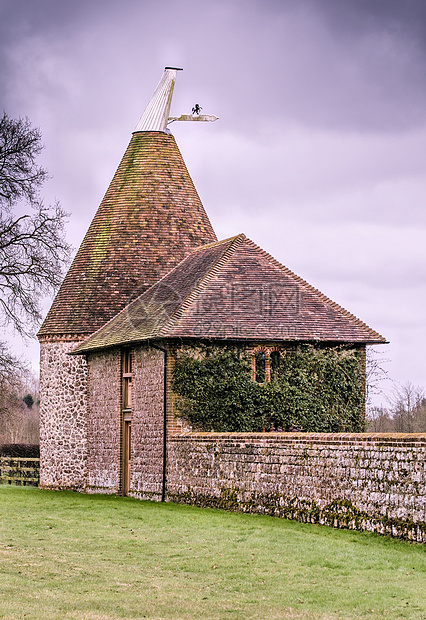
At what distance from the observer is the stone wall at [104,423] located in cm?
3023

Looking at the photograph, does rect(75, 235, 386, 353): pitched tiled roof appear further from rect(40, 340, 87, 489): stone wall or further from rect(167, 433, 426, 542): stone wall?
rect(167, 433, 426, 542): stone wall

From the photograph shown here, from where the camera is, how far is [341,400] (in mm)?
27641

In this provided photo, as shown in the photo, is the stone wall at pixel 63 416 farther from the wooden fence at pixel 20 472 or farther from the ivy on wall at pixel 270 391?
the ivy on wall at pixel 270 391

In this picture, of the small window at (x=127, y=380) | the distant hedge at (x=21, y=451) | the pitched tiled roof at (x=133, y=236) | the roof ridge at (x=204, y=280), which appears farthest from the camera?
the distant hedge at (x=21, y=451)

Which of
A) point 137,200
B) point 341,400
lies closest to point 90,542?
point 341,400

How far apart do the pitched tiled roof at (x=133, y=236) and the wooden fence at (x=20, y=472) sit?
6.14 m

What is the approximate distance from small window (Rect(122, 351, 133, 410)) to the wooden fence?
29.0 ft

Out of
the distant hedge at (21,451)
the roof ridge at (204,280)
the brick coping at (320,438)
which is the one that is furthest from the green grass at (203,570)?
the distant hedge at (21,451)

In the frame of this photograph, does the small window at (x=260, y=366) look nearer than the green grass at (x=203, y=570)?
No

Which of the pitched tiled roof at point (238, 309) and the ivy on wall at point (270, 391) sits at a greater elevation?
the pitched tiled roof at point (238, 309)

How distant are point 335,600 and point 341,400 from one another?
642 inches

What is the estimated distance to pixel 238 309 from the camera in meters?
27.4

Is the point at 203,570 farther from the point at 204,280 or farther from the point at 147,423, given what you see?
the point at 204,280

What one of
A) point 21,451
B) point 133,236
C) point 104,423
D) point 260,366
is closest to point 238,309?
point 260,366
